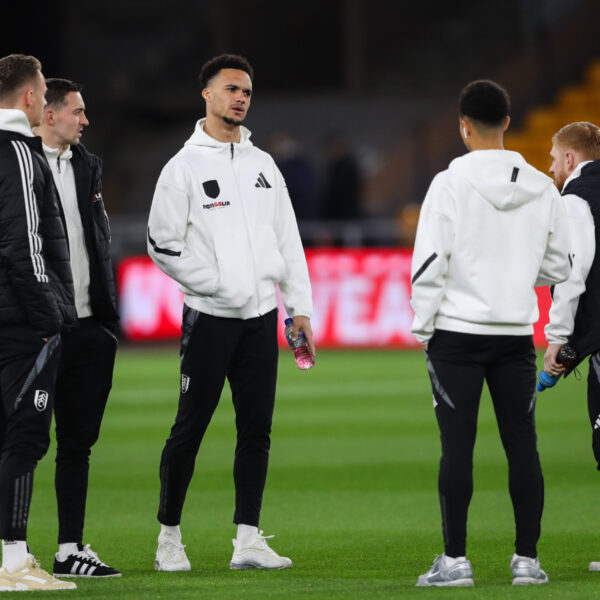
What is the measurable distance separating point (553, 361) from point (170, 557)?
198 centimetres

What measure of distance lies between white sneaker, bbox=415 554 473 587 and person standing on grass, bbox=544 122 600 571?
0.81 meters

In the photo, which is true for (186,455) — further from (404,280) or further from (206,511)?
(404,280)

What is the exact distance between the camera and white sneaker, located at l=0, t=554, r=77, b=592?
576 cm

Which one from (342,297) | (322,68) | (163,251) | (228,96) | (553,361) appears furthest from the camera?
(322,68)

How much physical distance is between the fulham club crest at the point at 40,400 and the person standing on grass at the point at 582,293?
224 centimetres

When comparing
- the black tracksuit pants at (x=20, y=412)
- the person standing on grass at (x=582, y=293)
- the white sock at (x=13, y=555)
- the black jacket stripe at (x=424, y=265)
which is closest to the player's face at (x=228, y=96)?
the black jacket stripe at (x=424, y=265)

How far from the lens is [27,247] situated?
18.7ft

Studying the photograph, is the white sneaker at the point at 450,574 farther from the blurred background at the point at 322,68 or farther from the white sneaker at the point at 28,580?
the blurred background at the point at 322,68

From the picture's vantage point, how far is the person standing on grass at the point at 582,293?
6.25m

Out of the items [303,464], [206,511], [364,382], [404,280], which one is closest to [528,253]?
[206,511]


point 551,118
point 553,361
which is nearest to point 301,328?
point 553,361

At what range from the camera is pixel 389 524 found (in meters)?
7.81

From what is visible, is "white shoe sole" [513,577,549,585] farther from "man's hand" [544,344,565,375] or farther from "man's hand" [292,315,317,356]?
"man's hand" [292,315,317,356]

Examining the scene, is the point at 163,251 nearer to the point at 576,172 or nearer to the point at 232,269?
the point at 232,269
